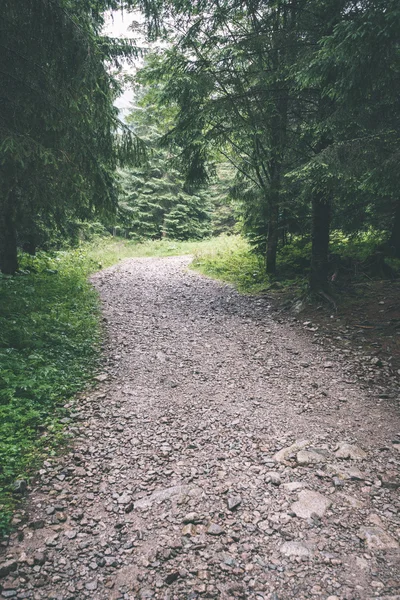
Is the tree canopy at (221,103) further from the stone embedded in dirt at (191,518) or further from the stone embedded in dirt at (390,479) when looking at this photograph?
the stone embedded in dirt at (191,518)

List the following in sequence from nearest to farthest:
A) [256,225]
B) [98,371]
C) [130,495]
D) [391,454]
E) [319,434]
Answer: [130,495] < [391,454] < [319,434] < [98,371] < [256,225]

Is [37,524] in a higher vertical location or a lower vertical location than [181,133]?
lower

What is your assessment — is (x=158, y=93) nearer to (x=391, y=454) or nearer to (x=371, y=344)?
(x=371, y=344)

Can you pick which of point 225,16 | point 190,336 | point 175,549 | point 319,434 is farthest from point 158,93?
point 175,549

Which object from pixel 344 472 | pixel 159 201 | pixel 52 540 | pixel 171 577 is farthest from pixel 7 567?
pixel 159 201

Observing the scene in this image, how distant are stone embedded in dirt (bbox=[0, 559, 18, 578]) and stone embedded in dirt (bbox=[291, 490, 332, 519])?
2362 millimetres

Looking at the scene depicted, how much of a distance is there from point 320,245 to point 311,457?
6.28m

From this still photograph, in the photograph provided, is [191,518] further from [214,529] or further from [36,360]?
[36,360]

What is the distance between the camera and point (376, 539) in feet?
8.64

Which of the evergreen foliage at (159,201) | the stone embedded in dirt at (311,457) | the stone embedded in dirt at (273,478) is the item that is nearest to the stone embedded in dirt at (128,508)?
the stone embedded in dirt at (273,478)

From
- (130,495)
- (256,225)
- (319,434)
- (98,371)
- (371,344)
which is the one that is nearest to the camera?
(130,495)

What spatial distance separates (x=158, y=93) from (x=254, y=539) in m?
9.97

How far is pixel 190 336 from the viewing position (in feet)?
25.0

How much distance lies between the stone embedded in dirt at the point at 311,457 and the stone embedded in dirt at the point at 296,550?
40.1 inches
